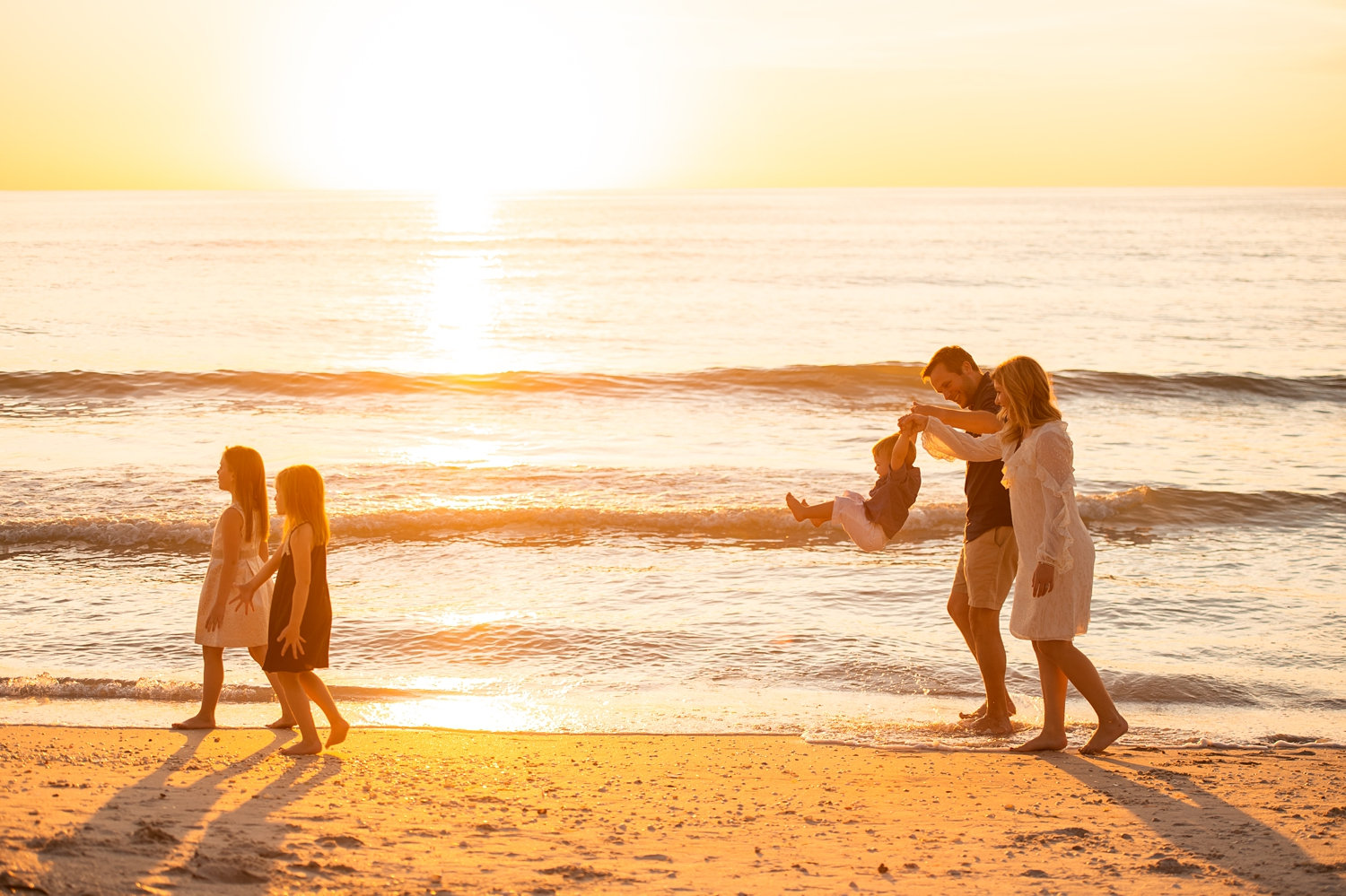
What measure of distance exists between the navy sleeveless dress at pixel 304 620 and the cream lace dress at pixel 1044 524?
284 centimetres

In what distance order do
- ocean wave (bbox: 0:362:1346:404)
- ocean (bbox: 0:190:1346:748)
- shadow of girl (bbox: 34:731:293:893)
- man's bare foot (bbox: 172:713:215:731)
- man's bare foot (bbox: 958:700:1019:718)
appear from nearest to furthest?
shadow of girl (bbox: 34:731:293:893)
man's bare foot (bbox: 172:713:215:731)
man's bare foot (bbox: 958:700:1019:718)
ocean (bbox: 0:190:1346:748)
ocean wave (bbox: 0:362:1346:404)

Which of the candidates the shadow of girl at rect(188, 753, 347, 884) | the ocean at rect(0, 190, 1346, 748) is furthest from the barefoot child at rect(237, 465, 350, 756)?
the ocean at rect(0, 190, 1346, 748)

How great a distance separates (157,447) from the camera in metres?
15.0

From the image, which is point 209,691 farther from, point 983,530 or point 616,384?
point 616,384

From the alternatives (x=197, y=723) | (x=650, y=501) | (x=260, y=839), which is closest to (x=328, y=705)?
(x=197, y=723)

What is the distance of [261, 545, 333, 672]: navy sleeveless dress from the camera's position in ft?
16.8

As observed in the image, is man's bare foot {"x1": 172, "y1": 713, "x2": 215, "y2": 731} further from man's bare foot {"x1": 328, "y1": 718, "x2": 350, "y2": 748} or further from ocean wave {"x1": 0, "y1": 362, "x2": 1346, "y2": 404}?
ocean wave {"x1": 0, "y1": 362, "x2": 1346, "y2": 404}

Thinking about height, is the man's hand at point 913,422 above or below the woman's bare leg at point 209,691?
above

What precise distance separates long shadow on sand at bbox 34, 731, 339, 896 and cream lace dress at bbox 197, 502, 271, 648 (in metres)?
0.86

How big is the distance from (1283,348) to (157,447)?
23688 millimetres

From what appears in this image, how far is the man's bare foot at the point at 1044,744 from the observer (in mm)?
5246

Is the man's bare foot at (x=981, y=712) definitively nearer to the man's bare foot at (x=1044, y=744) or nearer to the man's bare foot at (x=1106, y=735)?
the man's bare foot at (x=1044, y=744)

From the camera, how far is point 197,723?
5562 millimetres

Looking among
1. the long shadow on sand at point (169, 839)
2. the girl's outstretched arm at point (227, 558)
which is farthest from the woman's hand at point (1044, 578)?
the girl's outstretched arm at point (227, 558)
